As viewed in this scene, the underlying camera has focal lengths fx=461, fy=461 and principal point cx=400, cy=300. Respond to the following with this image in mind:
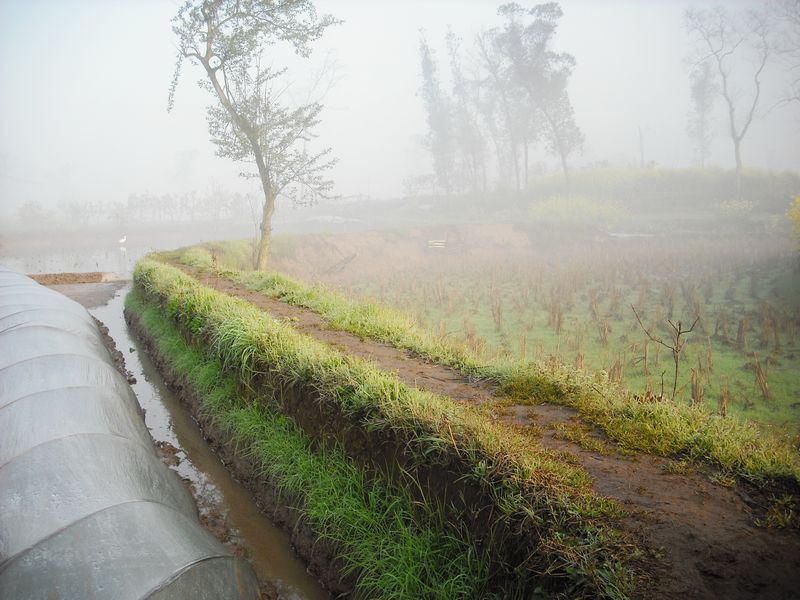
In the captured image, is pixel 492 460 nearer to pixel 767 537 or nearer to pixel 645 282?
pixel 767 537

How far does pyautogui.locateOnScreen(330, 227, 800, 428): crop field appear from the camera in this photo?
568 centimetres

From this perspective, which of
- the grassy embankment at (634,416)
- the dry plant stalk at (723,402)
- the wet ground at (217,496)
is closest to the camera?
the grassy embankment at (634,416)

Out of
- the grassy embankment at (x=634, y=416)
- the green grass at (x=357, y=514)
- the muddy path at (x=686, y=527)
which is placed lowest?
the green grass at (x=357, y=514)

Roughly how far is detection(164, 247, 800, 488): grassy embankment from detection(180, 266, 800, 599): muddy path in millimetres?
158

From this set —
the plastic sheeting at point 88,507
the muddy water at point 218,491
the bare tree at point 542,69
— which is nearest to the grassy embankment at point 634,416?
the muddy water at point 218,491

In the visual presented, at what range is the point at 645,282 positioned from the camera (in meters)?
11.6

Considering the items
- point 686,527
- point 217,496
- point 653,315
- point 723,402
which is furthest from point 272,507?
point 653,315

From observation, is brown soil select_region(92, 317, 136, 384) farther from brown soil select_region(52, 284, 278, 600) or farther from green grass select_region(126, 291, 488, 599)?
green grass select_region(126, 291, 488, 599)

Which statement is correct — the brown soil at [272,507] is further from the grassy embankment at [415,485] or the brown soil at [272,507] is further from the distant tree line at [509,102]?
the distant tree line at [509,102]

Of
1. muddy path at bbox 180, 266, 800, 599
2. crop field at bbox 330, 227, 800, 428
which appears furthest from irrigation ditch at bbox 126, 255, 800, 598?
crop field at bbox 330, 227, 800, 428

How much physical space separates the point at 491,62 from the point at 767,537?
118 ft

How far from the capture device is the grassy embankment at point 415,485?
7.76ft

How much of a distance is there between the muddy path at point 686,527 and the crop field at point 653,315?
96cm

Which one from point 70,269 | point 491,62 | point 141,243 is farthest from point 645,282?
point 141,243
